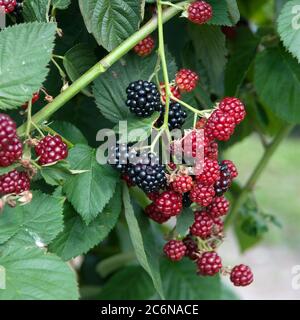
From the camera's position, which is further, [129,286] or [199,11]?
[129,286]

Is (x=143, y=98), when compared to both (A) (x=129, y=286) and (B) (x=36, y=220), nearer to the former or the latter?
(B) (x=36, y=220)

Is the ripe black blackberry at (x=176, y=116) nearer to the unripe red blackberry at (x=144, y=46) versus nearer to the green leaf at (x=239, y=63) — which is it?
the unripe red blackberry at (x=144, y=46)

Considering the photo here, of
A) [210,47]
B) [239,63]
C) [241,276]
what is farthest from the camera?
[239,63]

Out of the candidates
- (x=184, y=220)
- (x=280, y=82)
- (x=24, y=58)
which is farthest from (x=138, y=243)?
(x=280, y=82)

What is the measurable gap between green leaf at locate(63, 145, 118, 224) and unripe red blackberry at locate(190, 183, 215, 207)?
102 mm

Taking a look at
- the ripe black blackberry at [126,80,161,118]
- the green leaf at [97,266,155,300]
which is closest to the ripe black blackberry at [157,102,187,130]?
the ripe black blackberry at [126,80,161,118]

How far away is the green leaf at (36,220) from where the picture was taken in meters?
0.80

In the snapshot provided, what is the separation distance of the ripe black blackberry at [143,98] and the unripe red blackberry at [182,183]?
0.09 metres

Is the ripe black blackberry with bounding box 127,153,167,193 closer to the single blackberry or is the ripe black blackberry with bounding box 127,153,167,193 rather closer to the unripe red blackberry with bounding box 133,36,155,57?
the single blackberry

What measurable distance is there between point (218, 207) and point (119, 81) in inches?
8.3

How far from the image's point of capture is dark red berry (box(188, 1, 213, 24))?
2.89 ft

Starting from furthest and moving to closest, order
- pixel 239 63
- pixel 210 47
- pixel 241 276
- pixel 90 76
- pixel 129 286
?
pixel 129 286
pixel 239 63
pixel 210 47
pixel 241 276
pixel 90 76

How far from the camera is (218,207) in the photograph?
91 cm

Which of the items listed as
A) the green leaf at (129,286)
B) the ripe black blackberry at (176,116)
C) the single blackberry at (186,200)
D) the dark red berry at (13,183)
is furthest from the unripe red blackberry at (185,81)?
the green leaf at (129,286)
